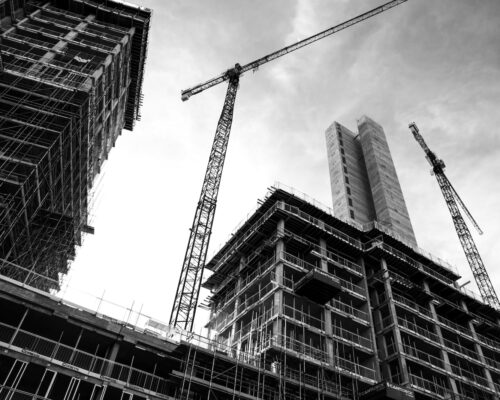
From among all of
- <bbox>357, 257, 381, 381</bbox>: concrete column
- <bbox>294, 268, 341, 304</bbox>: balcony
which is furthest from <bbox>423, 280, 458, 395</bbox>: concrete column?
<bbox>294, 268, 341, 304</bbox>: balcony

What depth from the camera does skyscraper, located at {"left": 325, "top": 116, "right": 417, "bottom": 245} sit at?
77625 millimetres

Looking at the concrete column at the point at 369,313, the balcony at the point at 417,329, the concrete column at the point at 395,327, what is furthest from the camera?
the balcony at the point at 417,329

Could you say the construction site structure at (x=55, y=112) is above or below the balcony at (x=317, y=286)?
above

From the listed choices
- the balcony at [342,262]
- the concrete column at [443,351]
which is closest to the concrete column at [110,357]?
the balcony at [342,262]

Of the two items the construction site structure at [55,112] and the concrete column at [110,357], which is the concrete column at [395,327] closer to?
the concrete column at [110,357]

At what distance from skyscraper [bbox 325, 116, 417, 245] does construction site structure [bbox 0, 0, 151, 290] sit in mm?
41799

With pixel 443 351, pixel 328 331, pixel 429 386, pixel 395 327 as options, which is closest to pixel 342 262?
pixel 395 327

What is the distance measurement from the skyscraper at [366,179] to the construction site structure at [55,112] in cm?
4180

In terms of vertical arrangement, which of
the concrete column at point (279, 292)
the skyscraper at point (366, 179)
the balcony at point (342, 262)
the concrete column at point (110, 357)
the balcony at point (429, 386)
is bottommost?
the concrete column at point (110, 357)

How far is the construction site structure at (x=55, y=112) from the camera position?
3419 cm

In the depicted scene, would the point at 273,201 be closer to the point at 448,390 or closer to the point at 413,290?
the point at 413,290

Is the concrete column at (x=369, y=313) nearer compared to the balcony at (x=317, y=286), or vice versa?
the balcony at (x=317, y=286)

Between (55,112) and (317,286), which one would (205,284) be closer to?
(317,286)

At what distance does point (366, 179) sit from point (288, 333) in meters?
53.9
